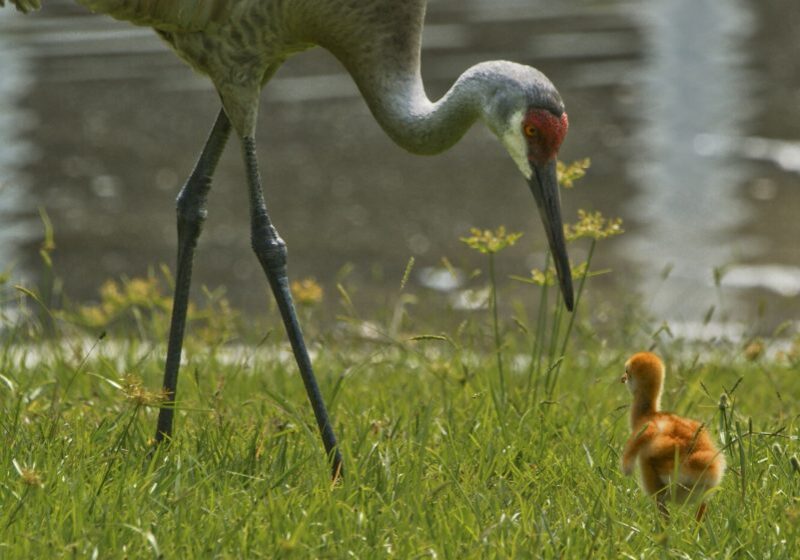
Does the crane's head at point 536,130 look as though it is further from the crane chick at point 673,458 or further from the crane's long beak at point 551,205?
the crane chick at point 673,458

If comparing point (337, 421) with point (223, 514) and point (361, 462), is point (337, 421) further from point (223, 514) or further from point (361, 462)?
point (223, 514)

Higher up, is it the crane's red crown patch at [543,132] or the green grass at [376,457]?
the crane's red crown patch at [543,132]

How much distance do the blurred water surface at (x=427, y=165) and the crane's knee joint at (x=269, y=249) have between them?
4.26 ft

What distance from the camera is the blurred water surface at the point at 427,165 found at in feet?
25.6

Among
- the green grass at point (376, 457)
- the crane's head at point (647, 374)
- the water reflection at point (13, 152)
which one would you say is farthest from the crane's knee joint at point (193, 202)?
the water reflection at point (13, 152)

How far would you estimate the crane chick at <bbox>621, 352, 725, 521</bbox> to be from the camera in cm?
353

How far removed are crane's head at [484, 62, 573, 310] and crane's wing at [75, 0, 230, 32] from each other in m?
0.85

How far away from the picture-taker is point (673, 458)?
3557 mm

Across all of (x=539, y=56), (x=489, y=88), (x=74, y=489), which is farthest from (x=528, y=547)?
(x=539, y=56)

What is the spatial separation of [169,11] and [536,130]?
1.18m

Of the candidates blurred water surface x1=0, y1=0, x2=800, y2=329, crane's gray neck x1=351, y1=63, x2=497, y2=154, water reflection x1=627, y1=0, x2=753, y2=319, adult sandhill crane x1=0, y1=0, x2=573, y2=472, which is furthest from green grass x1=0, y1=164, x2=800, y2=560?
water reflection x1=627, y1=0, x2=753, y2=319

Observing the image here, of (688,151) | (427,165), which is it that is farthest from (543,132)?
(688,151)

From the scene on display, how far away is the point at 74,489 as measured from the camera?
3580 mm

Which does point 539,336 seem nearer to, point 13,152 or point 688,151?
point 688,151
